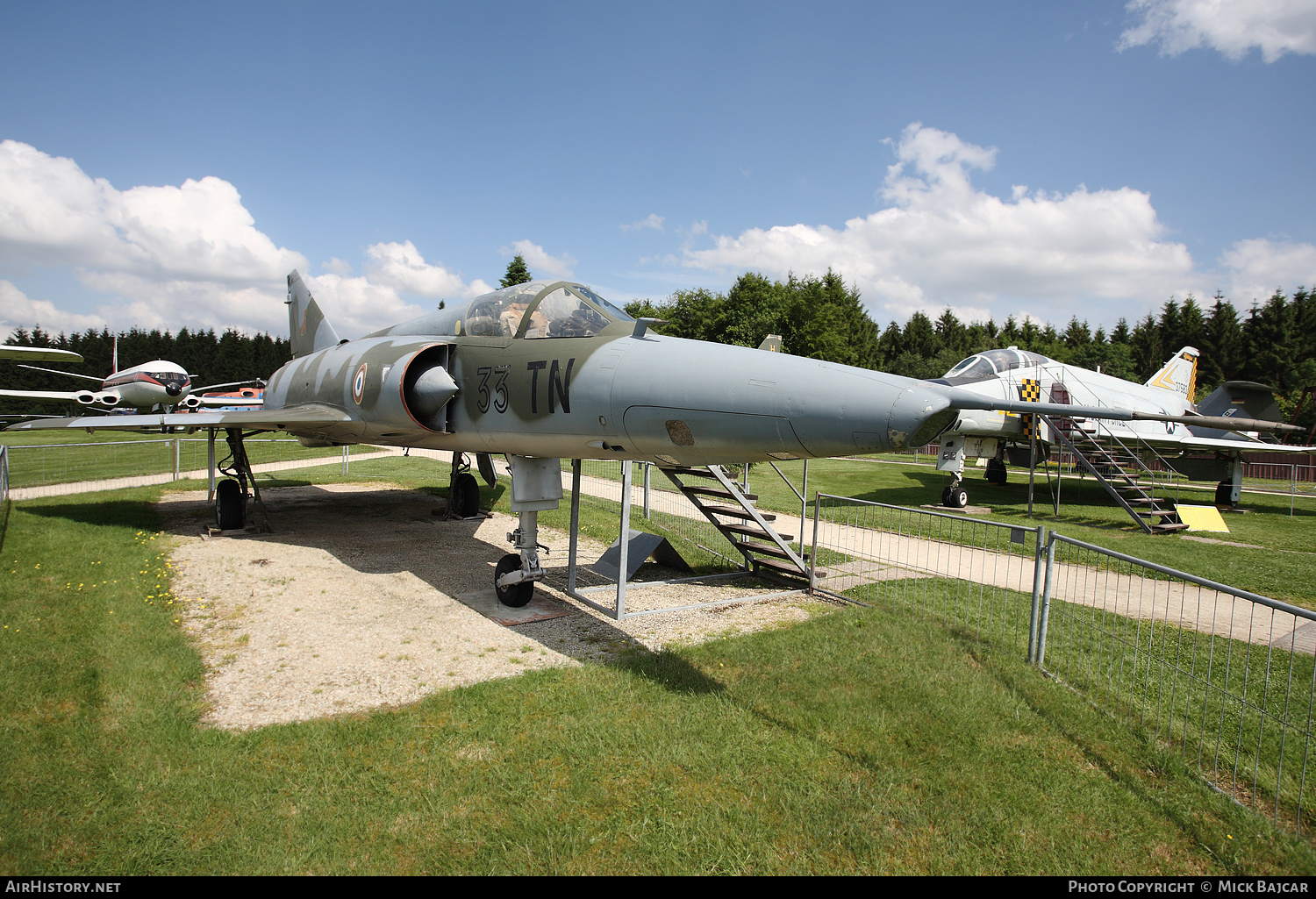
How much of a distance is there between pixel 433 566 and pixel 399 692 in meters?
3.79

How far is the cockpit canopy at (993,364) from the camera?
593 inches

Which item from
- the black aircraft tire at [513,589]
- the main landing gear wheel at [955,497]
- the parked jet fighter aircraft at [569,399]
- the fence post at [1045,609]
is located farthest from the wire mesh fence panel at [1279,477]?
the black aircraft tire at [513,589]

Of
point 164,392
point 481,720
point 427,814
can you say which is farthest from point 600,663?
point 164,392

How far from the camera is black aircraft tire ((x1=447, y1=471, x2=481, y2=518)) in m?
11.6

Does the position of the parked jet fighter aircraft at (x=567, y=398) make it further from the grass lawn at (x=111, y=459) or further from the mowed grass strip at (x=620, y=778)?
the grass lawn at (x=111, y=459)

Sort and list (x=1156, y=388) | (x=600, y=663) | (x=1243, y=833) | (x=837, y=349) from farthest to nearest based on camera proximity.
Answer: (x=837, y=349) → (x=1156, y=388) → (x=600, y=663) → (x=1243, y=833)

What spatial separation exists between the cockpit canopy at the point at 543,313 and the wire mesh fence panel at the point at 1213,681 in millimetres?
3938

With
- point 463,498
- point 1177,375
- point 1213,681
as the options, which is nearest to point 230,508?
point 463,498

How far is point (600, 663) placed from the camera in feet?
16.6

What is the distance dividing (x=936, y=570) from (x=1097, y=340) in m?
69.6

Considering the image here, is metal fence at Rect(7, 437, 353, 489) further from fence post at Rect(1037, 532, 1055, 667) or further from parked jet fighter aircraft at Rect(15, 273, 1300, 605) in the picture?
fence post at Rect(1037, 532, 1055, 667)

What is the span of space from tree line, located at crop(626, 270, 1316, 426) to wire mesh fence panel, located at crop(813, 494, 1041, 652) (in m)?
32.4

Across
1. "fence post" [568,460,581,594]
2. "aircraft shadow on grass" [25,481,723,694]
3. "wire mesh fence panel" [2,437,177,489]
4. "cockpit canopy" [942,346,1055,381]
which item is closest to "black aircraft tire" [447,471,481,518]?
"aircraft shadow on grass" [25,481,723,694]
